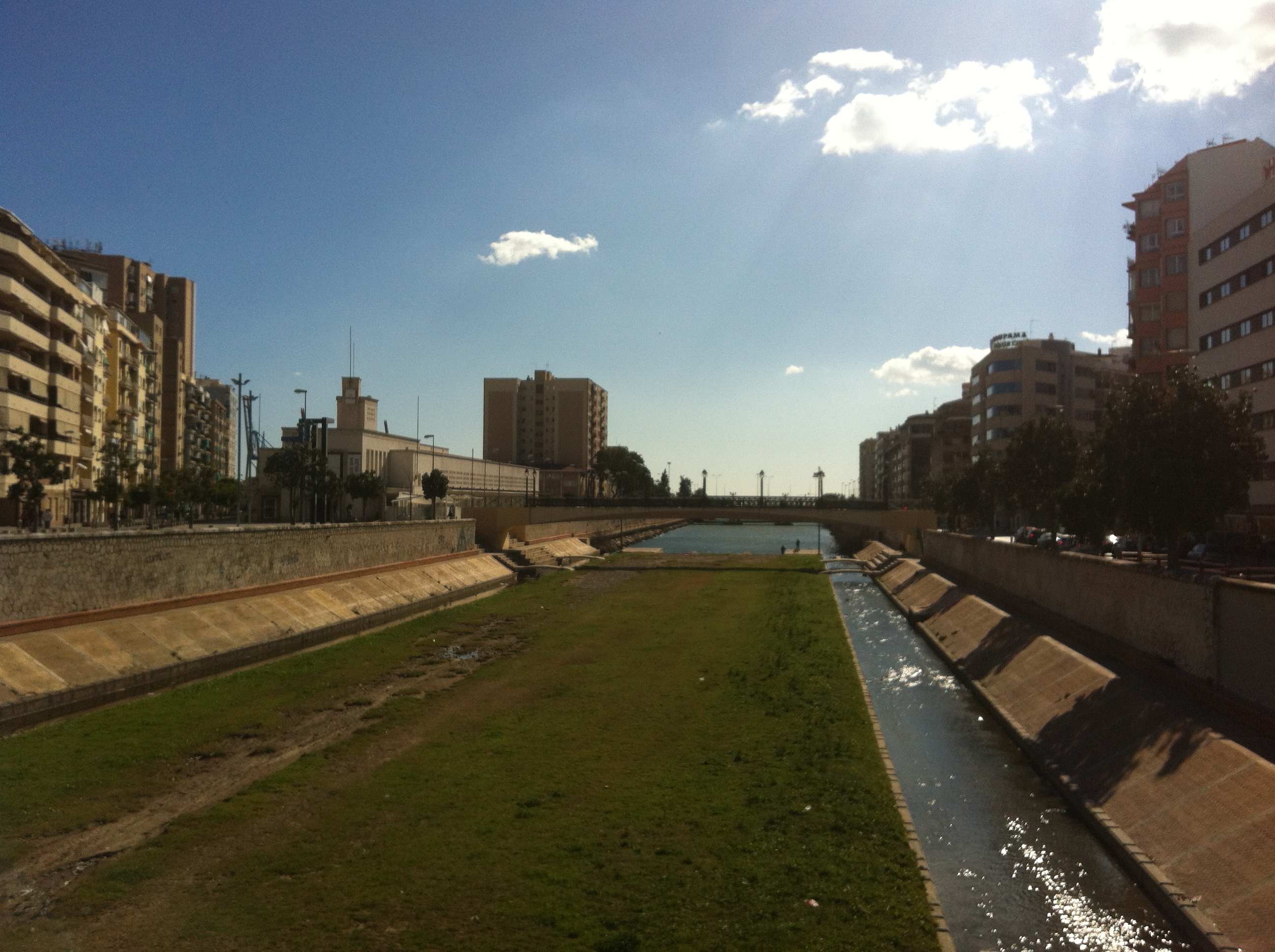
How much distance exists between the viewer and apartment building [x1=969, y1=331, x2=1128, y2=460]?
9425 cm

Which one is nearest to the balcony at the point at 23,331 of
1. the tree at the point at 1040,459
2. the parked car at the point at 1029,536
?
the tree at the point at 1040,459

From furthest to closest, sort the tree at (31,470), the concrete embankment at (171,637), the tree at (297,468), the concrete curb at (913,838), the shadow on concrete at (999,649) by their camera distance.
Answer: the tree at (297,468) → the tree at (31,470) → the shadow on concrete at (999,649) → the concrete embankment at (171,637) → the concrete curb at (913,838)

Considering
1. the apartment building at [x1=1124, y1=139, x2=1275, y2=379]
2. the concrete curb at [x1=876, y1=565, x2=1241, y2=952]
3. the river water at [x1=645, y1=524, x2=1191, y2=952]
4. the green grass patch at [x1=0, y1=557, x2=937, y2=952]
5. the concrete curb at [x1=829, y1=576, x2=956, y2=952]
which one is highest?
the apartment building at [x1=1124, y1=139, x2=1275, y2=379]

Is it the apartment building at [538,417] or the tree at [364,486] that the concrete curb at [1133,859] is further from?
the apartment building at [538,417]

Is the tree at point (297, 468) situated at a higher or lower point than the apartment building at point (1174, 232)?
lower

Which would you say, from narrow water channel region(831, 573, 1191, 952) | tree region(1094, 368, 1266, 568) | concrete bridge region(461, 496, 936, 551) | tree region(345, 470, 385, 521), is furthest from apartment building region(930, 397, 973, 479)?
narrow water channel region(831, 573, 1191, 952)

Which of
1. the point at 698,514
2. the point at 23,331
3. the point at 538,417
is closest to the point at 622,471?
the point at 538,417

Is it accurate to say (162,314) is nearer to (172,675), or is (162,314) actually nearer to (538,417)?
(538,417)

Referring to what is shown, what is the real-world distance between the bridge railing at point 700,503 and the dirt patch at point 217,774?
57.1 metres

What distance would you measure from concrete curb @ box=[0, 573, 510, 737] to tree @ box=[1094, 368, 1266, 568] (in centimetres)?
3176

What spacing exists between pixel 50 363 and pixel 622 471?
12788 cm

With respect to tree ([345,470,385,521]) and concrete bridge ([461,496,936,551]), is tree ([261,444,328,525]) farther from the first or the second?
concrete bridge ([461,496,936,551])

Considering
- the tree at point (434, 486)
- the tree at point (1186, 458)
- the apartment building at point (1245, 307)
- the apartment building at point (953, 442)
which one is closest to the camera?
the tree at point (1186, 458)

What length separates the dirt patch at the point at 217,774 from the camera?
13.7 metres
